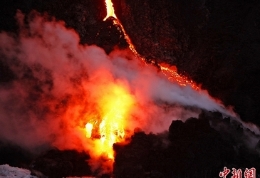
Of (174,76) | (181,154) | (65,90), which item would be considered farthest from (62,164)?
(174,76)

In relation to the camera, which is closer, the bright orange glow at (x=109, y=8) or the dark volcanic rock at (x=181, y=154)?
the dark volcanic rock at (x=181, y=154)

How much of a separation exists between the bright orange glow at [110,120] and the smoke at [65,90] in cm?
28

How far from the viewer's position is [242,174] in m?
14.7

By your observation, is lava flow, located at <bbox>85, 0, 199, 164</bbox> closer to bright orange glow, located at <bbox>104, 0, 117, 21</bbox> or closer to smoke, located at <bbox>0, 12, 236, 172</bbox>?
smoke, located at <bbox>0, 12, 236, 172</bbox>

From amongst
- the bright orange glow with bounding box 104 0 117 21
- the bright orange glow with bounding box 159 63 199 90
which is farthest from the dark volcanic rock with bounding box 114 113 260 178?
the bright orange glow with bounding box 104 0 117 21

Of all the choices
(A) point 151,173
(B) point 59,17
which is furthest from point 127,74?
(A) point 151,173

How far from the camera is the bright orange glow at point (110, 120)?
1712cm

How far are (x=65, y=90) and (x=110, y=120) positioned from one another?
3.51 meters

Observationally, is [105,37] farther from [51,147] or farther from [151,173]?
[151,173]

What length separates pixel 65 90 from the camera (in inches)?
794

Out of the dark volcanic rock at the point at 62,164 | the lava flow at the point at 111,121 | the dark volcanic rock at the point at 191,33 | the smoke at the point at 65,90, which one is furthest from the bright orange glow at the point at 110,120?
the dark volcanic rock at the point at 191,33

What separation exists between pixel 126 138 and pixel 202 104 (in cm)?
532

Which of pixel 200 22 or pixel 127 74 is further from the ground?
pixel 200 22

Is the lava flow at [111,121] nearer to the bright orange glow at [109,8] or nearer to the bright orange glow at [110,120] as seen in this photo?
the bright orange glow at [110,120]
